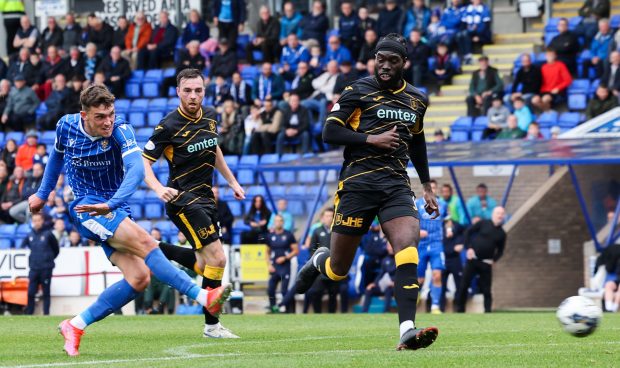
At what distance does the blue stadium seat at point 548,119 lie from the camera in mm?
23172

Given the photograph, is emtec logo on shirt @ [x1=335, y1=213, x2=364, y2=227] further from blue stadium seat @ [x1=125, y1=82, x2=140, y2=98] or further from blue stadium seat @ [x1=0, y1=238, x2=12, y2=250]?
blue stadium seat @ [x1=125, y1=82, x2=140, y2=98]

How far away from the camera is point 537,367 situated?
8148 mm

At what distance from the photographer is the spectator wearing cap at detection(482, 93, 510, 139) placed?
2331 centimetres

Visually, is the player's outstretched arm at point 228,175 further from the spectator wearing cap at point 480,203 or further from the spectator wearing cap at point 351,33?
the spectator wearing cap at point 351,33

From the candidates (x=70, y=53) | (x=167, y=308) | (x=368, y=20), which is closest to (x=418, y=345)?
(x=167, y=308)

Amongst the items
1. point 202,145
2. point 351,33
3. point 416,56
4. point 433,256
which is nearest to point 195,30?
point 351,33

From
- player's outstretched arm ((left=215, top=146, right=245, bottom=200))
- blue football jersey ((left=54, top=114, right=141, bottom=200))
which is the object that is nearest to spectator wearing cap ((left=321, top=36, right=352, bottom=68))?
player's outstretched arm ((left=215, top=146, right=245, bottom=200))

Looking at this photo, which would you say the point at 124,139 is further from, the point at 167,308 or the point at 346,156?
the point at 167,308

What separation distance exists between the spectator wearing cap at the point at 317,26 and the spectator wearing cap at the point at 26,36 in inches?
279

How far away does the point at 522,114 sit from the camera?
23.2m

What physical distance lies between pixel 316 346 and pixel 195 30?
63.4 ft

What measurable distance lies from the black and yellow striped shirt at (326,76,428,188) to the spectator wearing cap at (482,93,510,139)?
13.6 meters

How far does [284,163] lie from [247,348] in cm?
1237

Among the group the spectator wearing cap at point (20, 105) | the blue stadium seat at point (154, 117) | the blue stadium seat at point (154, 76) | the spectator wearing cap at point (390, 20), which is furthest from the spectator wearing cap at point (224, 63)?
the spectator wearing cap at point (20, 105)
